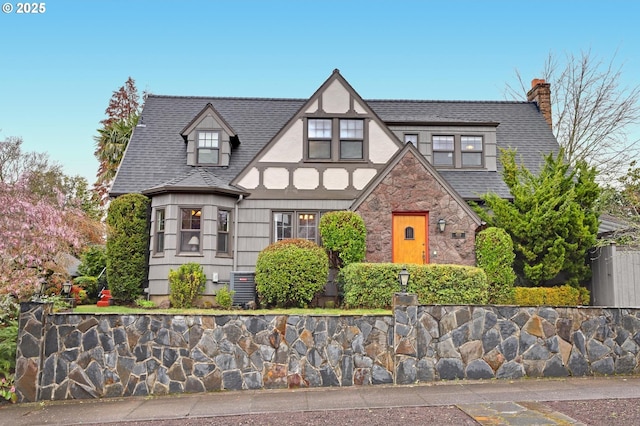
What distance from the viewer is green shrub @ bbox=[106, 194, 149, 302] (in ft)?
48.8

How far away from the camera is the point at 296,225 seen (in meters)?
15.7

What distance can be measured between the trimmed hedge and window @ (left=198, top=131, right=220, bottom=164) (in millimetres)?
6907

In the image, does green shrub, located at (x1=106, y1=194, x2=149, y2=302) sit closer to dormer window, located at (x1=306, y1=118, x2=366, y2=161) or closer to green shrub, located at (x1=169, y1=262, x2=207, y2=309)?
green shrub, located at (x1=169, y1=262, x2=207, y2=309)

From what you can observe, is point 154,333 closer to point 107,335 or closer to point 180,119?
point 107,335

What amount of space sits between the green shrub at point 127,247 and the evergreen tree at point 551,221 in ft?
34.5

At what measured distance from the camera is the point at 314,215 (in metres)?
15.7

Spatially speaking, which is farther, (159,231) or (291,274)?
(159,231)

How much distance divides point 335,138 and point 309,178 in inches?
60.4

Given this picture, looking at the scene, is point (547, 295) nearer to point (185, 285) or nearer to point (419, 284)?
point (419, 284)

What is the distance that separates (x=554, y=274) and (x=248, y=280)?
339 inches

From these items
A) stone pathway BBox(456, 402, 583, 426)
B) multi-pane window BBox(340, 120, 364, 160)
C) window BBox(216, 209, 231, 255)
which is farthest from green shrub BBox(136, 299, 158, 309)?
stone pathway BBox(456, 402, 583, 426)

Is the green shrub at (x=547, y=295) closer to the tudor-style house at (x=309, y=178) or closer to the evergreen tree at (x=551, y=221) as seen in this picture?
the evergreen tree at (x=551, y=221)

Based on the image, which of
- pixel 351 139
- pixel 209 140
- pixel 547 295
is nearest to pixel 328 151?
pixel 351 139

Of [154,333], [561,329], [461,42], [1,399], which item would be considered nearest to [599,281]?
[561,329]
